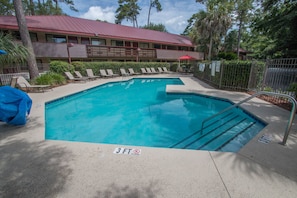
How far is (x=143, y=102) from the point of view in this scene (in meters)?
8.00

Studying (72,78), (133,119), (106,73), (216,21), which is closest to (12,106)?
(133,119)

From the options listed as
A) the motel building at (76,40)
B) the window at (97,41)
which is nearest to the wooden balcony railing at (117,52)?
the motel building at (76,40)

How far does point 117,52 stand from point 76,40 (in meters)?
4.76

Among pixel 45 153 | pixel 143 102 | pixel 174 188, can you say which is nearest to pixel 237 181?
pixel 174 188

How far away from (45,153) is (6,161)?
1.78 ft

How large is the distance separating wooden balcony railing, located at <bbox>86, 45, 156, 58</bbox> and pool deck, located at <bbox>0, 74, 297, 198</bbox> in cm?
1517

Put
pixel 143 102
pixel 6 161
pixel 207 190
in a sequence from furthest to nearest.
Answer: pixel 143 102 < pixel 6 161 < pixel 207 190

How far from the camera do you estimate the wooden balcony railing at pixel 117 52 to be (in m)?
16.5

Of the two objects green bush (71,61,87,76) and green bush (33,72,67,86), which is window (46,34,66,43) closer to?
green bush (71,61,87,76)

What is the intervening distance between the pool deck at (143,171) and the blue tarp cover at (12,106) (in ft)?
2.09

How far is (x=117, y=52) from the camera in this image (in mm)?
18656

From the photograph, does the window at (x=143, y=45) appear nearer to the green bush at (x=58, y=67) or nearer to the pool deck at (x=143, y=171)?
the green bush at (x=58, y=67)

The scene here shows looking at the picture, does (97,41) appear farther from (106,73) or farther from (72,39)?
(106,73)

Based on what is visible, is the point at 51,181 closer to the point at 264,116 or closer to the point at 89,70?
the point at 264,116
